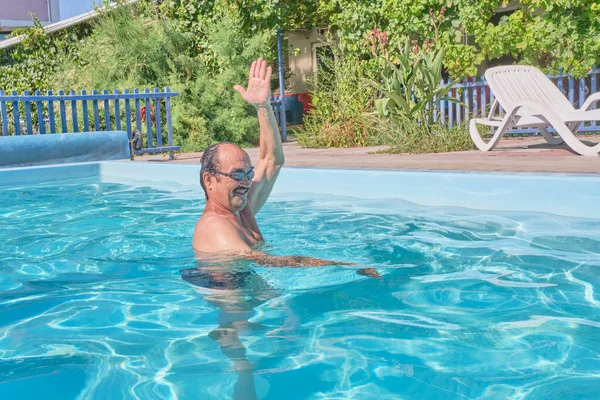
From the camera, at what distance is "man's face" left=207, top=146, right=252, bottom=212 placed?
10.6 ft

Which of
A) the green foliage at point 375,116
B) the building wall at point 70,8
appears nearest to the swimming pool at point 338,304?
the green foliage at point 375,116

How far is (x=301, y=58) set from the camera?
20.2 metres

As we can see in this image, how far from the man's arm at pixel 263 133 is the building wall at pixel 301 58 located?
15461 millimetres

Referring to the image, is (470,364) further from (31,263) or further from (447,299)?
(31,263)

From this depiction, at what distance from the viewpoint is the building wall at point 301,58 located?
19562mm

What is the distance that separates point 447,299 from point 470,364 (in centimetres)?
82

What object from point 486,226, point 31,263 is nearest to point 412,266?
point 486,226

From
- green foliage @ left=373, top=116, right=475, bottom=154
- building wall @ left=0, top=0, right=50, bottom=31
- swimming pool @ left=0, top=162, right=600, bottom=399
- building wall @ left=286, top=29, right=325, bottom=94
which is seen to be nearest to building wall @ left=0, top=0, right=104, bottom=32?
building wall @ left=0, top=0, right=50, bottom=31

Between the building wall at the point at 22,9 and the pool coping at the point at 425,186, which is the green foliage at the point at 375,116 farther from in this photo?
the building wall at the point at 22,9

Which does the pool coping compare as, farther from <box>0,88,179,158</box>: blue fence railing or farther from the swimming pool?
<box>0,88,179,158</box>: blue fence railing

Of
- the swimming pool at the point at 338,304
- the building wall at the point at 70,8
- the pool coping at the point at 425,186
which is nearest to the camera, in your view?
the swimming pool at the point at 338,304

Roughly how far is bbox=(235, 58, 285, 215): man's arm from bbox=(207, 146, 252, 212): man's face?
33 cm

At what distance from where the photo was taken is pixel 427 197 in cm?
577

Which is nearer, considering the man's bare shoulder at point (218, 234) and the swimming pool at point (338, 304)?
the swimming pool at point (338, 304)
